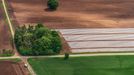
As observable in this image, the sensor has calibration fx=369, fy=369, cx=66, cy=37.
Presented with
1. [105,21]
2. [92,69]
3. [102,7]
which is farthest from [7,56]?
[102,7]

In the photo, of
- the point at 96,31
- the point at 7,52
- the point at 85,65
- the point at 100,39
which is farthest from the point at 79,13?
the point at 85,65

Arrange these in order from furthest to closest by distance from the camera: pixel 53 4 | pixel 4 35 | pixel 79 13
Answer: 1. pixel 53 4
2. pixel 79 13
3. pixel 4 35

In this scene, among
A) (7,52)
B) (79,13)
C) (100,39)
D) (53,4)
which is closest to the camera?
(7,52)

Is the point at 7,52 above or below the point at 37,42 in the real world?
below

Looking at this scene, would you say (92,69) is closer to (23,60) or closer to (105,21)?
(23,60)

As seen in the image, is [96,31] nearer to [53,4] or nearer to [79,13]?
[79,13]

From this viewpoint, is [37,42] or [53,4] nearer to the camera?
[37,42]

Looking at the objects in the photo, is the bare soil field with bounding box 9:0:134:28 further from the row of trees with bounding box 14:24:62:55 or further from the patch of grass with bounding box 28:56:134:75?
the patch of grass with bounding box 28:56:134:75
